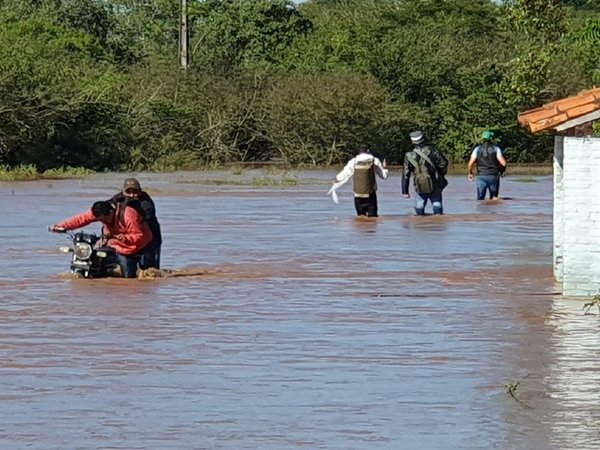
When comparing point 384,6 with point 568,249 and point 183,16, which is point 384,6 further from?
point 568,249

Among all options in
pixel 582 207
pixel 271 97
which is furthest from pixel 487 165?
pixel 271 97

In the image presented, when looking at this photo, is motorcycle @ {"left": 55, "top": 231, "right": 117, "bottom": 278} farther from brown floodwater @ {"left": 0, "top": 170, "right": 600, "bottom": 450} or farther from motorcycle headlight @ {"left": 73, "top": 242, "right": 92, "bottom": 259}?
brown floodwater @ {"left": 0, "top": 170, "right": 600, "bottom": 450}

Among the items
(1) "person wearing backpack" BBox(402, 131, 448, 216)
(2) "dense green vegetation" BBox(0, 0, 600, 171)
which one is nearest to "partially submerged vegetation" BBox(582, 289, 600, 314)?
(1) "person wearing backpack" BBox(402, 131, 448, 216)

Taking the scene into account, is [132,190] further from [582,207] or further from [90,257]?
[582,207]


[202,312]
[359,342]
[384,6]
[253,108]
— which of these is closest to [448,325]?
[359,342]

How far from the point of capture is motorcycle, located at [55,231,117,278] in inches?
698

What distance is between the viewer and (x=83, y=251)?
17734mm

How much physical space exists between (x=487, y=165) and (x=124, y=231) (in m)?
16.5

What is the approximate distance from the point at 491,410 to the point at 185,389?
7.04 ft

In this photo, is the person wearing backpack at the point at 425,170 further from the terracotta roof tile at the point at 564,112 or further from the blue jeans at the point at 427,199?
the terracotta roof tile at the point at 564,112

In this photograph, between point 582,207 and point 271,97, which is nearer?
point 582,207

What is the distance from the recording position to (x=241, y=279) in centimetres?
1838

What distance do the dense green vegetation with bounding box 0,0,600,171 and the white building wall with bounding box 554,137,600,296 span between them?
1298 inches

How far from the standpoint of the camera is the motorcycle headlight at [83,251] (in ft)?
58.1
